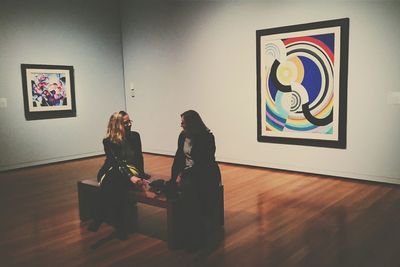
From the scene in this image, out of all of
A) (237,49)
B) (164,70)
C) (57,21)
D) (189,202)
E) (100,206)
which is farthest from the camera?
(164,70)

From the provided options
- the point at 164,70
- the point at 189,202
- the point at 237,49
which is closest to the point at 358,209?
the point at 189,202

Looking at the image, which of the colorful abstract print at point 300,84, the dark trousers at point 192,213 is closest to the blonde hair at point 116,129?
the dark trousers at point 192,213

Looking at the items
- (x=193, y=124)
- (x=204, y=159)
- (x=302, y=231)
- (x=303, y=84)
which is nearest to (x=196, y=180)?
(x=204, y=159)

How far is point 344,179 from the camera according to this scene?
541 centimetres

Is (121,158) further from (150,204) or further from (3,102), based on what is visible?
(3,102)

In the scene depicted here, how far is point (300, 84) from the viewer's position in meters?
5.71

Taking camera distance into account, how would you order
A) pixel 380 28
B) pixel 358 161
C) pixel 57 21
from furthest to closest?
pixel 57 21 → pixel 358 161 → pixel 380 28

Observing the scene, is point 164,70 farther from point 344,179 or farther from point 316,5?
point 344,179

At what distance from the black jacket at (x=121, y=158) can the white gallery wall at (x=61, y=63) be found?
3686 mm

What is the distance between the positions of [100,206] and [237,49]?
12.6 feet

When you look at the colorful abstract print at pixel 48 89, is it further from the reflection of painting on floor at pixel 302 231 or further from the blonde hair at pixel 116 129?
the reflection of painting on floor at pixel 302 231

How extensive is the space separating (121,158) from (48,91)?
155 inches

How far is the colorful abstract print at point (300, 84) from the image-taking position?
545 centimetres

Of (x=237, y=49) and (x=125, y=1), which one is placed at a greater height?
(x=125, y=1)
